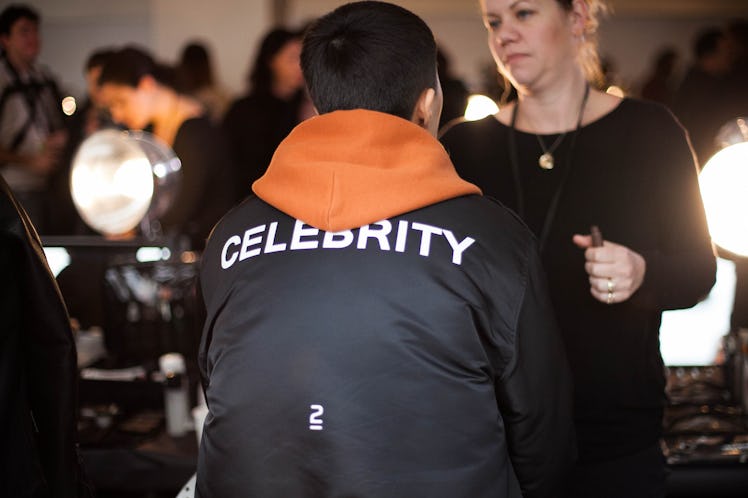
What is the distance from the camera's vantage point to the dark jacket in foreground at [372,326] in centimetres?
89

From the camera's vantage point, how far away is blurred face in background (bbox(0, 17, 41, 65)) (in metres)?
2.73

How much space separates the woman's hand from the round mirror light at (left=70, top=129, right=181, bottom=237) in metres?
1.16

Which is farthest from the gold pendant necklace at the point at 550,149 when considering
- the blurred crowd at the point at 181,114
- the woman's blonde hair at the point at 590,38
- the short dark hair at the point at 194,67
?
the short dark hair at the point at 194,67

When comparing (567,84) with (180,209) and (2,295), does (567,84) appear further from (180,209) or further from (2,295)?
(180,209)

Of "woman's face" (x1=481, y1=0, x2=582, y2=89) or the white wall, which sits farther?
the white wall

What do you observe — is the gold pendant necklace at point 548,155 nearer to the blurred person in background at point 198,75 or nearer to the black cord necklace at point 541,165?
the black cord necklace at point 541,165

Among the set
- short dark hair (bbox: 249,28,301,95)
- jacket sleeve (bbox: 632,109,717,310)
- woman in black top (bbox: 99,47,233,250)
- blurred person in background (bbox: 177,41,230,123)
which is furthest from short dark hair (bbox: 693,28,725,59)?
jacket sleeve (bbox: 632,109,717,310)

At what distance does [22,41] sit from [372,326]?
2.40 meters

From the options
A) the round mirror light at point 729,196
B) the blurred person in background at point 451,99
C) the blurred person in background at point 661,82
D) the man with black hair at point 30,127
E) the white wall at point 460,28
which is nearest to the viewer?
the round mirror light at point 729,196

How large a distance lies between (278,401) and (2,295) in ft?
1.17

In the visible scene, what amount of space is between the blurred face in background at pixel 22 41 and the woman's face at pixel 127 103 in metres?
0.37

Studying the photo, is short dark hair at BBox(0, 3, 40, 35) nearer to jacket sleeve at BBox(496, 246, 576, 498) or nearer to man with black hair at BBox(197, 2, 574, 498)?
man with black hair at BBox(197, 2, 574, 498)

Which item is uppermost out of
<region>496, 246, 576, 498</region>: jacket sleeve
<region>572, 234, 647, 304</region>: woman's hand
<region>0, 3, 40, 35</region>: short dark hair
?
<region>0, 3, 40, 35</region>: short dark hair

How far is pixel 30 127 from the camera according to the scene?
3461 millimetres
